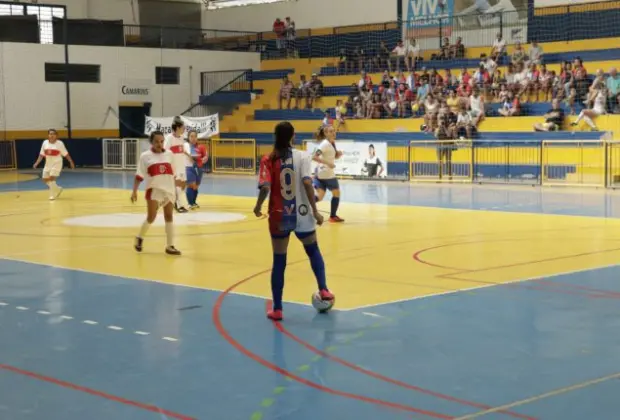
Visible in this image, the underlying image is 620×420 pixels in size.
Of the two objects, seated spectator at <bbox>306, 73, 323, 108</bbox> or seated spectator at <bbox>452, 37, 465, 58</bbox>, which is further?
seated spectator at <bbox>306, 73, 323, 108</bbox>

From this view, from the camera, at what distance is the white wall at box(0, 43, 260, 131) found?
149 ft

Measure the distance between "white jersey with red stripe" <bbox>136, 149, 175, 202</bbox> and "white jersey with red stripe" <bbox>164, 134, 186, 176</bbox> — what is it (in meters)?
6.19

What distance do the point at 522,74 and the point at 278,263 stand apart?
93.6ft

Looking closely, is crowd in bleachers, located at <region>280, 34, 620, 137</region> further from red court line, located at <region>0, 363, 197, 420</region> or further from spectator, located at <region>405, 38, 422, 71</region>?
red court line, located at <region>0, 363, 197, 420</region>

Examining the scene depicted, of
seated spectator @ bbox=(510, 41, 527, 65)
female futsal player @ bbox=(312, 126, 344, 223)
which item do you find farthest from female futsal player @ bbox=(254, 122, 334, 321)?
seated spectator @ bbox=(510, 41, 527, 65)

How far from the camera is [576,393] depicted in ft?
24.4

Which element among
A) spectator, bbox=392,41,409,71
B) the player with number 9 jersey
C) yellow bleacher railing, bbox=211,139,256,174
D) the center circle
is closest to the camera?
the player with number 9 jersey

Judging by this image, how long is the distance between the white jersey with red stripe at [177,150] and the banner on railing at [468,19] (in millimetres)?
22950

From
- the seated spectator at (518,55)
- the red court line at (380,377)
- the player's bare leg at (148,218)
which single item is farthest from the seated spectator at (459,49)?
the red court line at (380,377)

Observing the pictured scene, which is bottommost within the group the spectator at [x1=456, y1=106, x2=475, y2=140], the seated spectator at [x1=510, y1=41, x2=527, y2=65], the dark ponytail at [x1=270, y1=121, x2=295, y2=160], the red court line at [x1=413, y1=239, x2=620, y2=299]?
the red court line at [x1=413, y1=239, x2=620, y2=299]

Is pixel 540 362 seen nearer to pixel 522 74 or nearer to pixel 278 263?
pixel 278 263

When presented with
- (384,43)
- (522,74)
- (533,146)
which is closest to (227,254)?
(533,146)

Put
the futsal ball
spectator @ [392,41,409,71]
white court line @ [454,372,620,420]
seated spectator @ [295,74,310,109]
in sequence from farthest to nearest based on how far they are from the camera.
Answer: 1. seated spectator @ [295,74,310,109]
2. spectator @ [392,41,409,71]
3. the futsal ball
4. white court line @ [454,372,620,420]

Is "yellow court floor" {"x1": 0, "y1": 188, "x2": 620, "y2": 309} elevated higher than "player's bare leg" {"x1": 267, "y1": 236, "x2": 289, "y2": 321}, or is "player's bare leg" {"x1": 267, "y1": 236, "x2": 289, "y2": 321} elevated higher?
"player's bare leg" {"x1": 267, "y1": 236, "x2": 289, "y2": 321}
